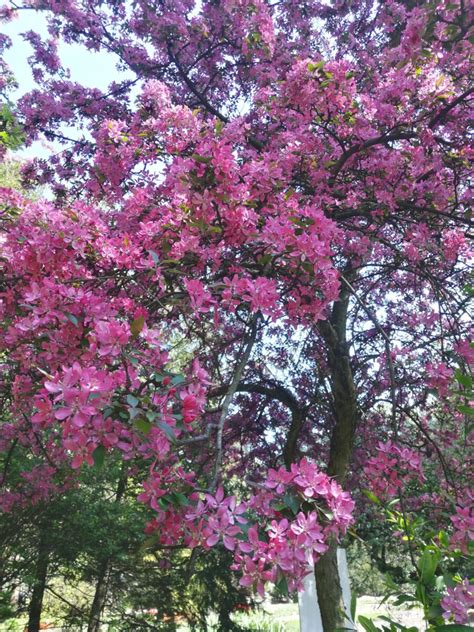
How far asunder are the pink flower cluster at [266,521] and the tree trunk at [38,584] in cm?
489

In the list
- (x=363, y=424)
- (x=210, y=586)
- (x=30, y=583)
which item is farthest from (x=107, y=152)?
(x=210, y=586)

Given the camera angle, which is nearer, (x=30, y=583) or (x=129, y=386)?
(x=129, y=386)

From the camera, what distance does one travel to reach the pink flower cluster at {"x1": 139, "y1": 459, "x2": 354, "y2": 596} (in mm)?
1618

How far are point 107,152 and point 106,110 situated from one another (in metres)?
1.80

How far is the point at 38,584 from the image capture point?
20.4ft

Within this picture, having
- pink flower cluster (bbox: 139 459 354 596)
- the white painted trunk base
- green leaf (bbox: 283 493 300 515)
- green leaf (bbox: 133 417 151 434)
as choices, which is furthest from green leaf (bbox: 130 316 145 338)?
the white painted trunk base

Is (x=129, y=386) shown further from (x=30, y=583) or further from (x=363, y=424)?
(x=30, y=583)

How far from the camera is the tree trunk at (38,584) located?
589 centimetres

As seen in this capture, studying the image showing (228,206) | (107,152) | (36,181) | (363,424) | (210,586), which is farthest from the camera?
(210,586)

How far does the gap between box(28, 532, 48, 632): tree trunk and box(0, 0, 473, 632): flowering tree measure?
1323mm

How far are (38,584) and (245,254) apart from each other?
18.1 feet

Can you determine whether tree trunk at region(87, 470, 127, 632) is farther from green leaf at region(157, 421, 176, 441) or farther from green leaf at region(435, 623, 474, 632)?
green leaf at region(435, 623, 474, 632)

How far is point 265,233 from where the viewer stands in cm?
233

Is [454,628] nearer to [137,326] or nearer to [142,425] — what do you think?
[142,425]
